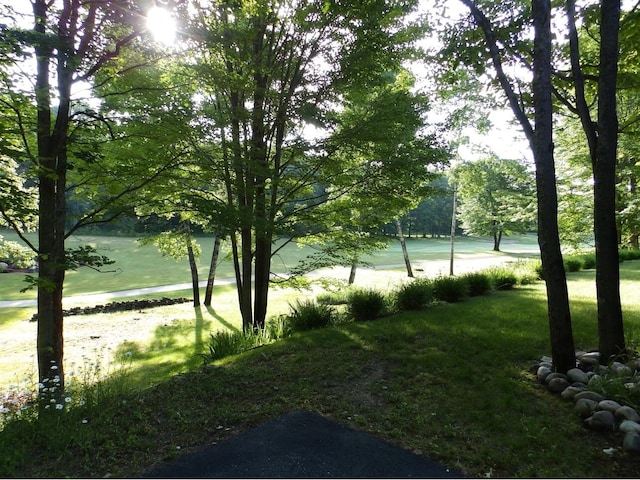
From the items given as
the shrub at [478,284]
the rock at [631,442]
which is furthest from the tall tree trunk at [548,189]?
the shrub at [478,284]

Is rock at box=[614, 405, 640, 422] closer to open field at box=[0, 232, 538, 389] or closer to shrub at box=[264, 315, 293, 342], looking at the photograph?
shrub at box=[264, 315, 293, 342]

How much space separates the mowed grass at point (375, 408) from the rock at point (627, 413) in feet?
0.79

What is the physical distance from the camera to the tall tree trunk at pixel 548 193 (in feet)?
Answer: 12.4

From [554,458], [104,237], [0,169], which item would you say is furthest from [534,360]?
[104,237]

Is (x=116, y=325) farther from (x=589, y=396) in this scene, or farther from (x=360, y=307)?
(x=589, y=396)

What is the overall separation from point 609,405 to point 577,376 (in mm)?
619

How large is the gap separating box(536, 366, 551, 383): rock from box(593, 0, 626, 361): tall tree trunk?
0.71 meters

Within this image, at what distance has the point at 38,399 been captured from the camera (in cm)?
346

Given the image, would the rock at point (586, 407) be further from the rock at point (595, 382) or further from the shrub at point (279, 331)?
the shrub at point (279, 331)

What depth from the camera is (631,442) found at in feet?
8.81

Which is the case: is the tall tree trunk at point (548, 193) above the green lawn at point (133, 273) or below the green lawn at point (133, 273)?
above

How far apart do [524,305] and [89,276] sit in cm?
2412

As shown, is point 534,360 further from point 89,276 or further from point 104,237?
point 104,237

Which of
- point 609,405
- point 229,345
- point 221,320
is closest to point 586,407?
point 609,405
